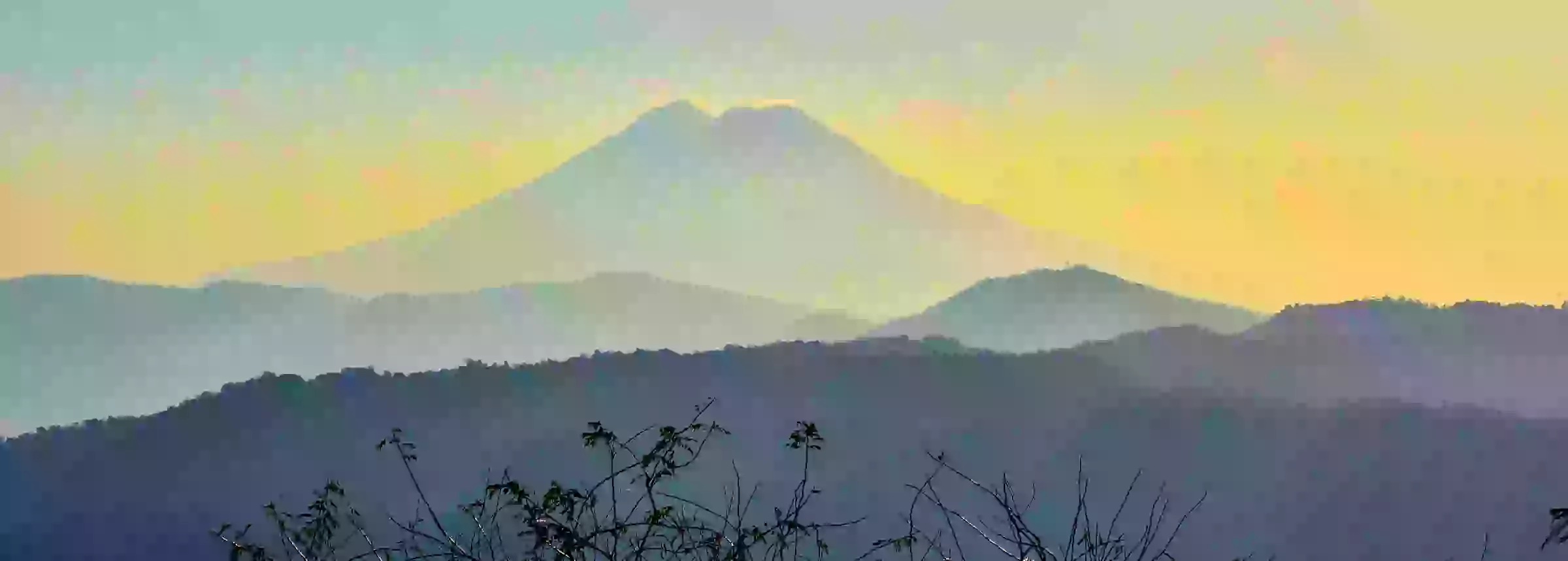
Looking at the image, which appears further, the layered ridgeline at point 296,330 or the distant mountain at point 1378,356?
the distant mountain at point 1378,356

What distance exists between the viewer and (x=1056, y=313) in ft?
30.4

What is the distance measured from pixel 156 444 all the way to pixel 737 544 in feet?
23.3

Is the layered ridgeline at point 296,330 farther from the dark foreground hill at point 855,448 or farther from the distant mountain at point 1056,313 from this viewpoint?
the distant mountain at point 1056,313

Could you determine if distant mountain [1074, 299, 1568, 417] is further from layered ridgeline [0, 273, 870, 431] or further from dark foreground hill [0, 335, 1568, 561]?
layered ridgeline [0, 273, 870, 431]

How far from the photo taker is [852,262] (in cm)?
910

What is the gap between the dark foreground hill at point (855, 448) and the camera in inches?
343

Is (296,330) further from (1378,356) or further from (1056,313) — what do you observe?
(1378,356)

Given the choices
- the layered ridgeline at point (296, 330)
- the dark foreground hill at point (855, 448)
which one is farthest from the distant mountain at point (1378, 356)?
the layered ridgeline at point (296, 330)

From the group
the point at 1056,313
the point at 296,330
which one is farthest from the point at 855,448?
the point at 296,330

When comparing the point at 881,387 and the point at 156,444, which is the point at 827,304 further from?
the point at 156,444

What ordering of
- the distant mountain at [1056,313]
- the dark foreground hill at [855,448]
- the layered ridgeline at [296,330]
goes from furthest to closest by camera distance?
the distant mountain at [1056,313] → the dark foreground hill at [855,448] → the layered ridgeline at [296,330]

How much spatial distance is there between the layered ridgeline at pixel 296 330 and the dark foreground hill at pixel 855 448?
19cm

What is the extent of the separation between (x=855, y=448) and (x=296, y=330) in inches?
164

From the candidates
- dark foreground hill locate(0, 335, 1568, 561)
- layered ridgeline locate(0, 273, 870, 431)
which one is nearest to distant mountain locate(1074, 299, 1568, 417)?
dark foreground hill locate(0, 335, 1568, 561)
